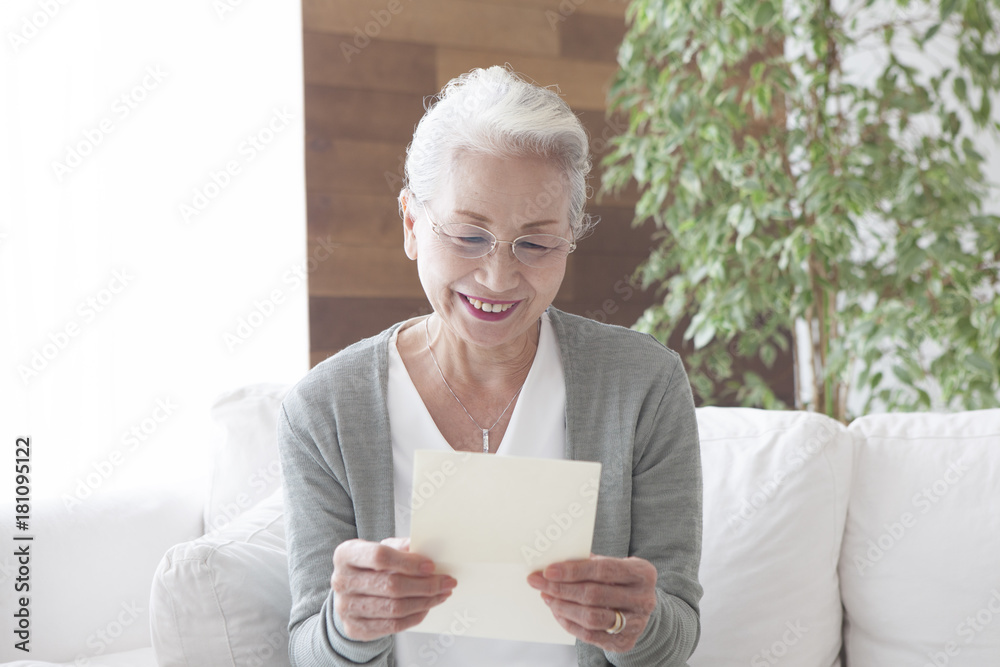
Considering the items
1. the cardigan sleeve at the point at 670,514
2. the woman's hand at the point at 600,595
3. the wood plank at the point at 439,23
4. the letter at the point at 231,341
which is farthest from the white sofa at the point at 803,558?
the wood plank at the point at 439,23

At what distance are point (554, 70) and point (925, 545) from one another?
1989 mm

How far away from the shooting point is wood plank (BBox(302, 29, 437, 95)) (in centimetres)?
256

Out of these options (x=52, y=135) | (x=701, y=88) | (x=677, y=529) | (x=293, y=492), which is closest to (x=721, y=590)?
(x=677, y=529)

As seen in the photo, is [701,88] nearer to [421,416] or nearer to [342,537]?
[421,416]

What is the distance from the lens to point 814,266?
91.7 inches

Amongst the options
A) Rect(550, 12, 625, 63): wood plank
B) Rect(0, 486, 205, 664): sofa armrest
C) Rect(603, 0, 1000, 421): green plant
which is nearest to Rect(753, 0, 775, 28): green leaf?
Rect(603, 0, 1000, 421): green plant

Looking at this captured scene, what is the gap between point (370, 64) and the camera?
2.62 metres

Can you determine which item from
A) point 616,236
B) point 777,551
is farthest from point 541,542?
point 616,236

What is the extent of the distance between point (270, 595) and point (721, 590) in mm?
716

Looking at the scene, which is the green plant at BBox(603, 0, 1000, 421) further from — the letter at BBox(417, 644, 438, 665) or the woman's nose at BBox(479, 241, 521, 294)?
the letter at BBox(417, 644, 438, 665)

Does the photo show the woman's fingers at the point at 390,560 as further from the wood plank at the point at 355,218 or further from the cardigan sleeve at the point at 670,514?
the wood plank at the point at 355,218
